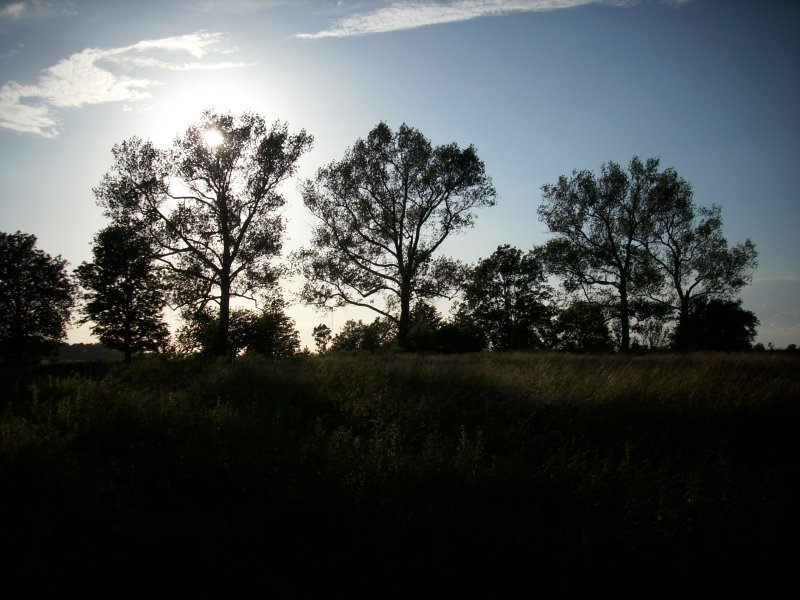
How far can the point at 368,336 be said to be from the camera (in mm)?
41625

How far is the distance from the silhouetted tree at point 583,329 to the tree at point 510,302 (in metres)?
2.61

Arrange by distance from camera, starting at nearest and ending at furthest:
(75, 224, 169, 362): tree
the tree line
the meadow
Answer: the meadow
the tree line
(75, 224, 169, 362): tree

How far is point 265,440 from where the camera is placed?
22.0 feet

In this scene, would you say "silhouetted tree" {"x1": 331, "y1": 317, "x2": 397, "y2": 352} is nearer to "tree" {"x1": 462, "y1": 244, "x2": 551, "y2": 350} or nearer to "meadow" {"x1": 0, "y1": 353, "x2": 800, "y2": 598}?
"tree" {"x1": 462, "y1": 244, "x2": 551, "y2": 350}

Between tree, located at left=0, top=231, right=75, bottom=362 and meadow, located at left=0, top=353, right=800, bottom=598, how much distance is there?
42163mm

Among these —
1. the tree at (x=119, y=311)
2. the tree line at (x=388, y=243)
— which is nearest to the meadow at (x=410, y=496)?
the tree line at (x=388, y=243)

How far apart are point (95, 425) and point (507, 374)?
865 centimetres

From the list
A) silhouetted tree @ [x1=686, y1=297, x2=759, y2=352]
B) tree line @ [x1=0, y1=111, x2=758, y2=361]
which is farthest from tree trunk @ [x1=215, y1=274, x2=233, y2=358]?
silhouetted tree @ [x1=686, y1=297, x2=759, y2=352]

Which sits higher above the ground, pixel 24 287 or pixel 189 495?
pixel 24 287

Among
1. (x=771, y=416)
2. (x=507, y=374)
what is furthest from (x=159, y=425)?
(x=771, y=416)

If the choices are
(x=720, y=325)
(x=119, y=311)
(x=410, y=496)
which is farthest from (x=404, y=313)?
(x=119, y=311)

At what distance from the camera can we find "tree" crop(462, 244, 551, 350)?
47.8 metres

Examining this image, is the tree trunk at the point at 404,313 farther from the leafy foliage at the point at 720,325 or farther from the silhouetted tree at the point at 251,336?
the leafy foliage at the point at 720,325

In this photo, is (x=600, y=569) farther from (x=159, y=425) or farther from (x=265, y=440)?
(x=159, y=425)
